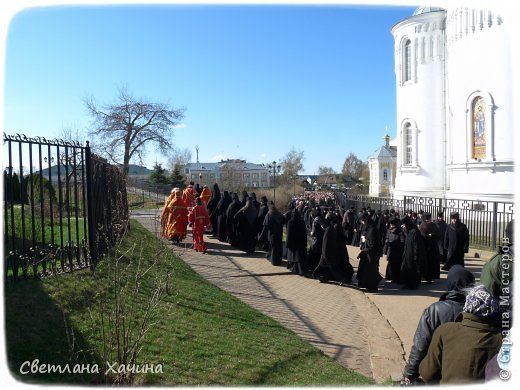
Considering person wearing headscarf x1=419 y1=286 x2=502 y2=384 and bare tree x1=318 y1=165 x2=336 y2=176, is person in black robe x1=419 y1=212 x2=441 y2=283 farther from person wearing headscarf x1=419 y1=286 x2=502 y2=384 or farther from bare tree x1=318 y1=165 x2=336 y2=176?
bare tree x1=318 y1=165 x2=336 y2=176

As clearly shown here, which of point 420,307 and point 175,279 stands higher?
point 175,279

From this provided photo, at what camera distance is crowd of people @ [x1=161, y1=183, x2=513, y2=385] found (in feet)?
9.61

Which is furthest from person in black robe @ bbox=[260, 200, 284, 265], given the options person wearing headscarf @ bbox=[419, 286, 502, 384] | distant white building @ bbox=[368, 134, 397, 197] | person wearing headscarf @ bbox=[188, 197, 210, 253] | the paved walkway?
distant white building @ bbox=[368, 134, 397, 197]

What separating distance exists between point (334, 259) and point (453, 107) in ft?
61.7

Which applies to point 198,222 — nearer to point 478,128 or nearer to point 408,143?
point 478,128

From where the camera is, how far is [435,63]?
2681cm

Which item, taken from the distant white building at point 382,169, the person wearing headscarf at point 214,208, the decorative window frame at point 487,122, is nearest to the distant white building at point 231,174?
the distant white building at point 382,169

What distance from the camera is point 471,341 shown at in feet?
9.46

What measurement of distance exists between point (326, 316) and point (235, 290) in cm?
199

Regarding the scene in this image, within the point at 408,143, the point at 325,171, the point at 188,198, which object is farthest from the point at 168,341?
the point at 325,171

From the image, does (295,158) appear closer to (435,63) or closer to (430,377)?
(435,63)

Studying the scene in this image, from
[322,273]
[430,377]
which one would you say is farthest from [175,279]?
[430,377]

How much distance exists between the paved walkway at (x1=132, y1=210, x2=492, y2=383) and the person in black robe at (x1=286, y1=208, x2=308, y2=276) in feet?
0.80

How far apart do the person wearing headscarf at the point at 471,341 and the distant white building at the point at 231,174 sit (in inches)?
1282
